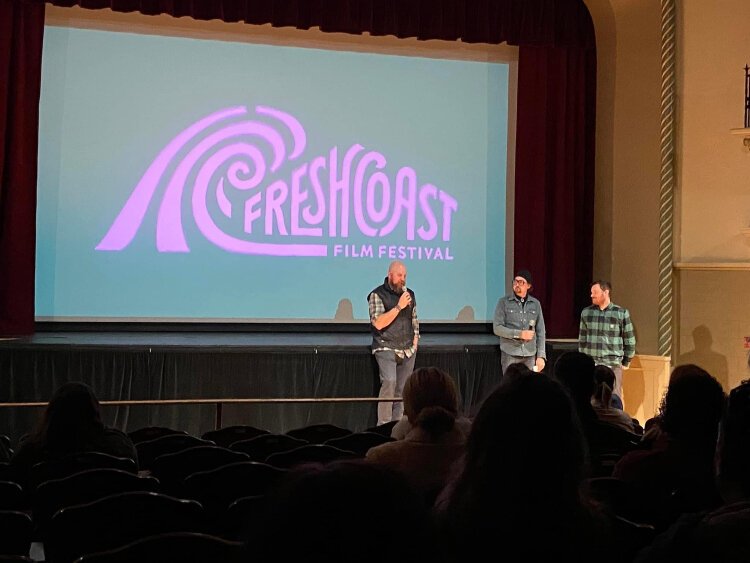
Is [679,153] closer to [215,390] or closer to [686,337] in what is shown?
[686,337]

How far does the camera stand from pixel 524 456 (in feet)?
5.46

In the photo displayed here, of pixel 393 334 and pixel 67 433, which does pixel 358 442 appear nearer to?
pixel 67 433

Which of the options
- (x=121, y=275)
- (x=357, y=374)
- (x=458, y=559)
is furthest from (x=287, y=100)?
(x=458, y=559)

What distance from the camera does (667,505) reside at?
2.74 metres

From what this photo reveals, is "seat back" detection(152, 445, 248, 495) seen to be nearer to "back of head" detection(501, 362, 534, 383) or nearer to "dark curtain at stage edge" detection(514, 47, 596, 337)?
"back of head" detection(501, 362, 534, 383)

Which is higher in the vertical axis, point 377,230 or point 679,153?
point 679,153

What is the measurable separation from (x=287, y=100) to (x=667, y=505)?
6597 millimetres

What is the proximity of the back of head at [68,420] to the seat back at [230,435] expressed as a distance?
1.46 meters

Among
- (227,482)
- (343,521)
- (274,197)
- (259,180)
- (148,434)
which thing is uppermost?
(259,180)

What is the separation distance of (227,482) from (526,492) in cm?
173

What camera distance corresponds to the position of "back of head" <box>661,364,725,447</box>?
2.87 metres

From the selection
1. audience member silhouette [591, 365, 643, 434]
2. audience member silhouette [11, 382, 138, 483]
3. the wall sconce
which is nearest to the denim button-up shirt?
the wall sconce

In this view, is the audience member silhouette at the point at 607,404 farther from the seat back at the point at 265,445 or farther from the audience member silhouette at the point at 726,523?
the audience member silhouette at the point at 726,523

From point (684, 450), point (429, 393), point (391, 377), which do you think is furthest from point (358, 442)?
point (391, 377)
